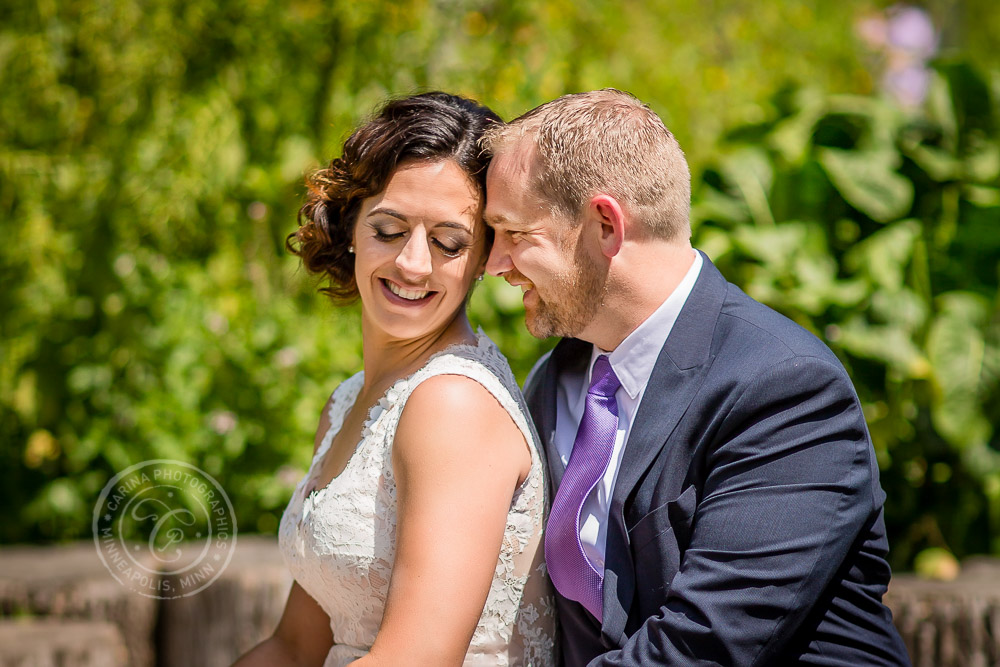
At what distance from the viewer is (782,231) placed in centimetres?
373

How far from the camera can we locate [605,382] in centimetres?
196

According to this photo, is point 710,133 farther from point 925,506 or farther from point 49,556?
point 49,556

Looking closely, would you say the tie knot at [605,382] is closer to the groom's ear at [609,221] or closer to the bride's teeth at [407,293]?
the groom's ear at [609,221]

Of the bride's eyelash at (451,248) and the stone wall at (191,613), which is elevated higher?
the bride's eyelash at (451,248)

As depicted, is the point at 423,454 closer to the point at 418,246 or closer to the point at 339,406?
the point at 418,246

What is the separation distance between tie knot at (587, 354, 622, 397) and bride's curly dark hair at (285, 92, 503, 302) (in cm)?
46

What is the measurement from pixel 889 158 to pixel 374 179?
2539 millimetres

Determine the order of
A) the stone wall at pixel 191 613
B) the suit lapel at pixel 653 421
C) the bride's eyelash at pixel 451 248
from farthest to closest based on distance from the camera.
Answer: the stone wall at pixel 191 613, the bride's eyelash at pixel 451 248, the suit lapel at pixel 653 421

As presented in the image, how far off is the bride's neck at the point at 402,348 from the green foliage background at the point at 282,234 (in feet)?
3.32

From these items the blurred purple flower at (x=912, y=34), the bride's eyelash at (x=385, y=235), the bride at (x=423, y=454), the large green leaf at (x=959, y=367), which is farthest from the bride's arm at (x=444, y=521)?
the blurred purple flower at (x=912, y=34)

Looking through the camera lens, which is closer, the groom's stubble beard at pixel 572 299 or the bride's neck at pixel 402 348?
the groom's stubble beard at pixel 572 299

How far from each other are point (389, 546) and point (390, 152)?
815mm

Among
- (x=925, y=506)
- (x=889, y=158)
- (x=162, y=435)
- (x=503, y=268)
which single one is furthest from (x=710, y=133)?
(x=503, y=268)

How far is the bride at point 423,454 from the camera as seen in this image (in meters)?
1.71
